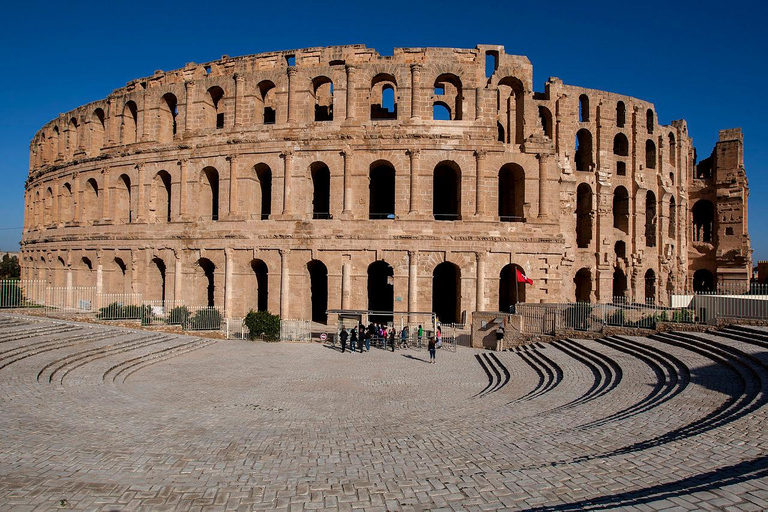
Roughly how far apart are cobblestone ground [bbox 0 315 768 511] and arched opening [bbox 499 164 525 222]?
11212 millimetres

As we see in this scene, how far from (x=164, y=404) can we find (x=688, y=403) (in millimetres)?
11844

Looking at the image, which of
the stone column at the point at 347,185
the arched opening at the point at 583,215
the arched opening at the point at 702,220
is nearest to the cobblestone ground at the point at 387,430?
the stone column at the point at 347,185

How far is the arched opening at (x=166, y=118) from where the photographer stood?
2850cm

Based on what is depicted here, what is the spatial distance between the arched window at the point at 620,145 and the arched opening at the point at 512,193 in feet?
37.7

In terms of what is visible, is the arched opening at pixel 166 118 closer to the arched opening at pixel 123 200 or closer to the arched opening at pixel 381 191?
the arched opening at pixel 123 200

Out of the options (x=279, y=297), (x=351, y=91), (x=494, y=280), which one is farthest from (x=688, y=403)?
(x=351, y=91)

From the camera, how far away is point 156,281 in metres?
28.5

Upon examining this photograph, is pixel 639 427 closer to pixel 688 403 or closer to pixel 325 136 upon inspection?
pixel 688 403

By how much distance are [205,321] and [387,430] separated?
53.4 feet

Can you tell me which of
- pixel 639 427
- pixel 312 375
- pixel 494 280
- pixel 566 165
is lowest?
pixel 312 375

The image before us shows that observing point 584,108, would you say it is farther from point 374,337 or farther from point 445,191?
point 374,337

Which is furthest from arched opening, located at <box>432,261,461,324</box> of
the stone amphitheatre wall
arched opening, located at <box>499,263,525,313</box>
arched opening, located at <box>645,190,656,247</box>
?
arched opening, located at <box>645,190,656,247</box>

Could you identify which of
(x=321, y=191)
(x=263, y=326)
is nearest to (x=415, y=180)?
(x=321, y=191)

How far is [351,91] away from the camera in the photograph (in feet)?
82.0
